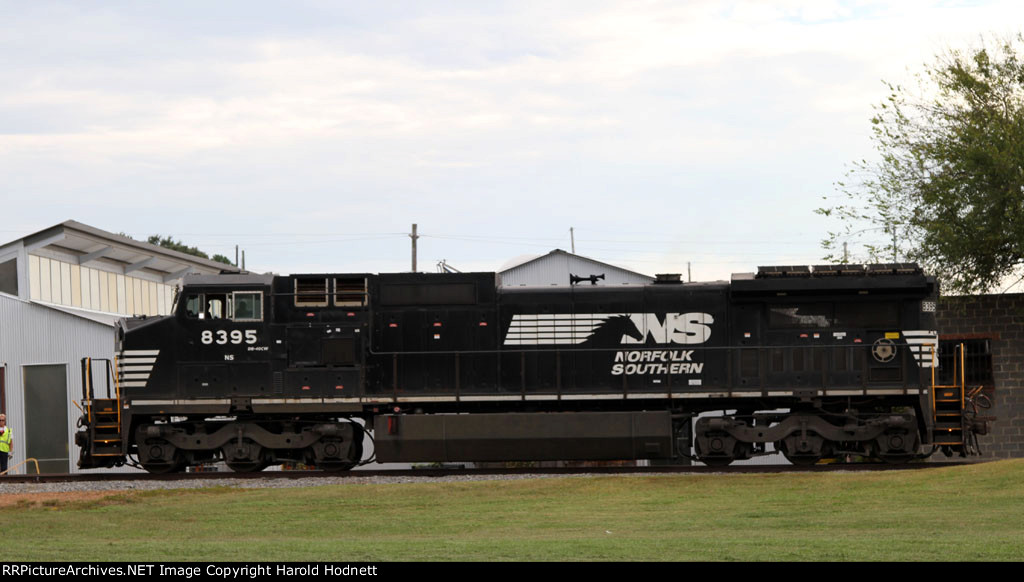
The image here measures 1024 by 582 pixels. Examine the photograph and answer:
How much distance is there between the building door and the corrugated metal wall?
10 centimetres

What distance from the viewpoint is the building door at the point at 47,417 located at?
2952cm

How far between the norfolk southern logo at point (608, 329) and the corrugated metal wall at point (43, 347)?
1425 centimetres

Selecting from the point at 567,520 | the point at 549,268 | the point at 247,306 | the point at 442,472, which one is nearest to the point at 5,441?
the point at 247,306

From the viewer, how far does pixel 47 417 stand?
29547 millimetres

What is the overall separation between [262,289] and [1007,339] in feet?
59.1

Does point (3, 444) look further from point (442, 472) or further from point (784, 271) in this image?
point (784, 271)

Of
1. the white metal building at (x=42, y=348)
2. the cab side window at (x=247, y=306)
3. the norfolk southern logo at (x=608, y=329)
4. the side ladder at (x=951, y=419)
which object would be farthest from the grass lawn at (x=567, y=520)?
the white metal building at (x=42, y=348)

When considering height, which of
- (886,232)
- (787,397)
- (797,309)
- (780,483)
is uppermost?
(886,232)

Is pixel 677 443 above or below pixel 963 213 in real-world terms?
below

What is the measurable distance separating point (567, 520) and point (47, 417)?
65.5 ft

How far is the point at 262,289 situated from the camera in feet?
65.6

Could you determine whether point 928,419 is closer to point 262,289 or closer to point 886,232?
point 886,232

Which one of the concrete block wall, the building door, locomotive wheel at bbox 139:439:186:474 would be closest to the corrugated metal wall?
the building door

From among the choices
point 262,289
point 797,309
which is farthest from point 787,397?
point 262,289
